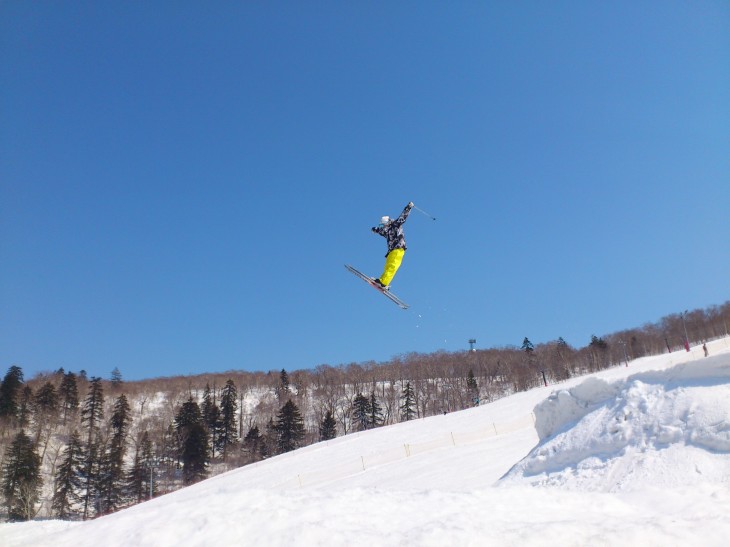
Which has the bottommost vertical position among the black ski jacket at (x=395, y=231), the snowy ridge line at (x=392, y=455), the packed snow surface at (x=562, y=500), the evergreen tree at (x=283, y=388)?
the snowy ridge line at (x=392, y=455)

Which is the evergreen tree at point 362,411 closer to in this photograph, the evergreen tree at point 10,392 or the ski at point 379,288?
the evergreen tree at point 10,392

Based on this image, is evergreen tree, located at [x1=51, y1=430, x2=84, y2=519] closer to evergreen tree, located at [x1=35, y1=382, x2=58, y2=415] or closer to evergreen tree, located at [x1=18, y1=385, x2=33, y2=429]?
evergreen tree, located at [x1=18, y1=385, x2=33, y2=429]

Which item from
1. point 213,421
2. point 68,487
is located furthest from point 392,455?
point 213,421

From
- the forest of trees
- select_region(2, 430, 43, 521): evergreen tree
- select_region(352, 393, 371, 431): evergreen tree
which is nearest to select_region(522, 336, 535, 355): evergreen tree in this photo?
the forest of trees

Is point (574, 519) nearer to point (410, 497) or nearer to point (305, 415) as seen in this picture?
point (410, 497)

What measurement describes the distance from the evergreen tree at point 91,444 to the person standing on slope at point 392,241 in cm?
5255

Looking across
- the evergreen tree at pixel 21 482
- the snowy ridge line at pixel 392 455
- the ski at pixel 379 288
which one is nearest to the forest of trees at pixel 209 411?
the evergreen tree at pixel 21 482

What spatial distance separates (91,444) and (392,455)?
5500 centimetres

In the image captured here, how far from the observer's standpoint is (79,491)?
56.3 meters

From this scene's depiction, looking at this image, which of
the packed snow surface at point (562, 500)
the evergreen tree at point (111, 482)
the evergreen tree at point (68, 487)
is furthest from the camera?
the evergreen tree at point (111, 482)

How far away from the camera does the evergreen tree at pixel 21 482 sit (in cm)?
4622

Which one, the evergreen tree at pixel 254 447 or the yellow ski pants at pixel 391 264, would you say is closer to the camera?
the yellow ski pants at pixel 391 264

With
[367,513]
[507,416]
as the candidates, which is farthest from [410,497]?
[507,416]

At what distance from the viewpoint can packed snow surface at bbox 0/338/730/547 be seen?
5.79 metres
